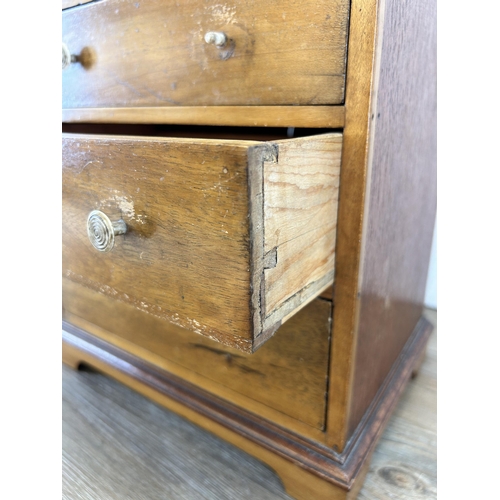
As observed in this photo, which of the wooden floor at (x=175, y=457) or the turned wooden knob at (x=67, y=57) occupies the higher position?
the turned wooden knob at (x=67, y=57)

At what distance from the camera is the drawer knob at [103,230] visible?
0.36 metres

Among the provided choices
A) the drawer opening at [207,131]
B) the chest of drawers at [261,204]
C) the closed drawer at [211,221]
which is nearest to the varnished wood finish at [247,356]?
the chest of drawers at [261,204]

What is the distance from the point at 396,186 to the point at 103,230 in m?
0.35

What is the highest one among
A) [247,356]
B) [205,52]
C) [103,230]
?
[205,52]

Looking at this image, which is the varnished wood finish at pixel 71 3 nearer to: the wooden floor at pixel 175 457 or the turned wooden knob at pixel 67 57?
the turned wooden knob at pixel 67 57

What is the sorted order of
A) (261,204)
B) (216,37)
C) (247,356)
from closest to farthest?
1. (261,204)
2. (216,37)
3. (247,356)

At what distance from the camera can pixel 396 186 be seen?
1.74ft

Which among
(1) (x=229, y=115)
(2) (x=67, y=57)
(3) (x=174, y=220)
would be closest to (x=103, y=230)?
(3) (x=174, y=220)

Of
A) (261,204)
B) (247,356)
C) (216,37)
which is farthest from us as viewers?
(247,356)

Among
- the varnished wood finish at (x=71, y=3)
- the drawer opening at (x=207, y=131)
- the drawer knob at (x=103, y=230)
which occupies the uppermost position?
the varnished wood finish at (x=71, y=3)

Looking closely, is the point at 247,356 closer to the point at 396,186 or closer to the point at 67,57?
the point at 396,186

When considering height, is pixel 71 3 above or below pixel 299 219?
above
